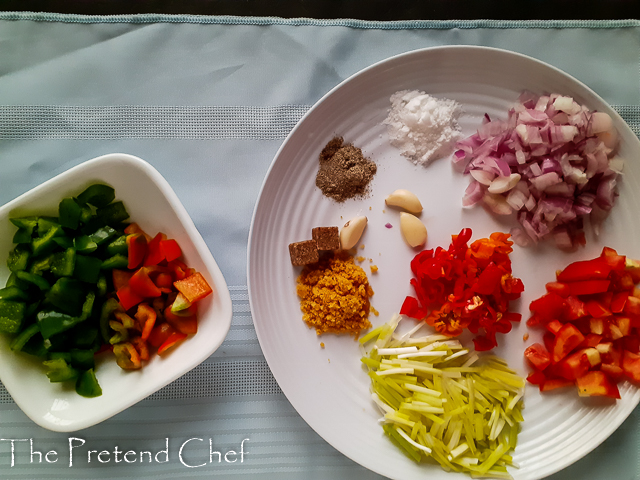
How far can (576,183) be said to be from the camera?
4.26 ft

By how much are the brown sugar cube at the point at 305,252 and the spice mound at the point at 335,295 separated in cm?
6

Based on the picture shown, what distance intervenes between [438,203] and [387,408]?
68 cm

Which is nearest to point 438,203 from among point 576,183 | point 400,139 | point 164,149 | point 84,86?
point 400,139

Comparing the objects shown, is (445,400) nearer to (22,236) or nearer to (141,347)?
(141,347)

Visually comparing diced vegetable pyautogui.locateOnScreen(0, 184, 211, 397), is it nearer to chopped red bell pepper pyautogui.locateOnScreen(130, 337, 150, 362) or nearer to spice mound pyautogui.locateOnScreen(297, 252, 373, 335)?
chopped red bell pepper pyautogui.locateOnScreen(130, 337, 150, 362)

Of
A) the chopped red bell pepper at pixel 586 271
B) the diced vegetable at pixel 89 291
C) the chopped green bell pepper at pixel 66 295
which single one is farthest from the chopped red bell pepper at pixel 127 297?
the chopped red bell pepper at pixel 586 271

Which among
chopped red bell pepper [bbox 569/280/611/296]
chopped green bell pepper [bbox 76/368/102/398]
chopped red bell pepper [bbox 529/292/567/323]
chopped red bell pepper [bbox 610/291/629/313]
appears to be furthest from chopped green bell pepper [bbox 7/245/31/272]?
chopped red bell pepper [bbox 610/291/629/313]

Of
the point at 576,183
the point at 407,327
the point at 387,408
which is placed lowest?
the point at 387,408

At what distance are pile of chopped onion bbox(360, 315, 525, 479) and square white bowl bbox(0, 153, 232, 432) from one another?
20.4 inches

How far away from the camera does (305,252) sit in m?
1.28

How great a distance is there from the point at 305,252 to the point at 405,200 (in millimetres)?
364

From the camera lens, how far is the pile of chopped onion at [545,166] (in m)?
1.28

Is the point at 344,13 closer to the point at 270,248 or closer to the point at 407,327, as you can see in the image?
the point at 270,248

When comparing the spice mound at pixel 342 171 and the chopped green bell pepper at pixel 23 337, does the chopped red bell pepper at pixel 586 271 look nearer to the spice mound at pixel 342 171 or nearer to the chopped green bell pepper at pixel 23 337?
the spice mound at pixel 342 171
